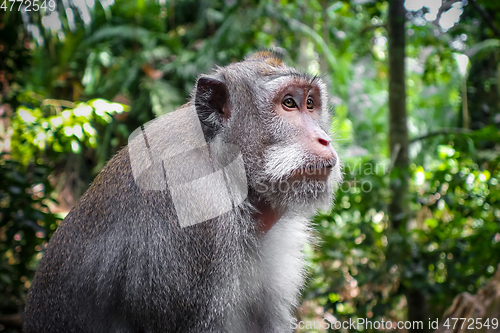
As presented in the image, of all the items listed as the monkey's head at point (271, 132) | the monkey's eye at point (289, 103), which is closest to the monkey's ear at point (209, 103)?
the monkey's head at point (271, 132)

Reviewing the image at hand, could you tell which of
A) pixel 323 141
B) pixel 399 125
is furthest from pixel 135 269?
pixel 399 125

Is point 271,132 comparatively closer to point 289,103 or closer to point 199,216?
point 289,103

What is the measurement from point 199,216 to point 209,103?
2.25ft

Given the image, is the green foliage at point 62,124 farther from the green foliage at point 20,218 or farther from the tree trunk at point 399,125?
the tree trunk at point 399,125

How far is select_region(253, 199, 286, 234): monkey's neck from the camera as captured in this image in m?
2.33

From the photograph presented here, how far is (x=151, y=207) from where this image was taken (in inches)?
81.0

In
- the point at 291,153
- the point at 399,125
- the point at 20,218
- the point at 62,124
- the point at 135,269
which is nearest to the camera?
the point at 135,269

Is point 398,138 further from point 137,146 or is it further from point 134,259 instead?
point 134,259

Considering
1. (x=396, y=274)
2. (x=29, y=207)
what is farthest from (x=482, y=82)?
(x=29, y=207)

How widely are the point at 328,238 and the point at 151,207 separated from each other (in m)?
2.71

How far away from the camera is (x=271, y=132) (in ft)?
7.56

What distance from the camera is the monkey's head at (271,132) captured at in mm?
2250

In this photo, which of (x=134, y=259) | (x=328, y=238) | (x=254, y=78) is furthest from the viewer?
(x=328, y=238)

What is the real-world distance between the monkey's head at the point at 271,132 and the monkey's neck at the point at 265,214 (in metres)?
0.03
